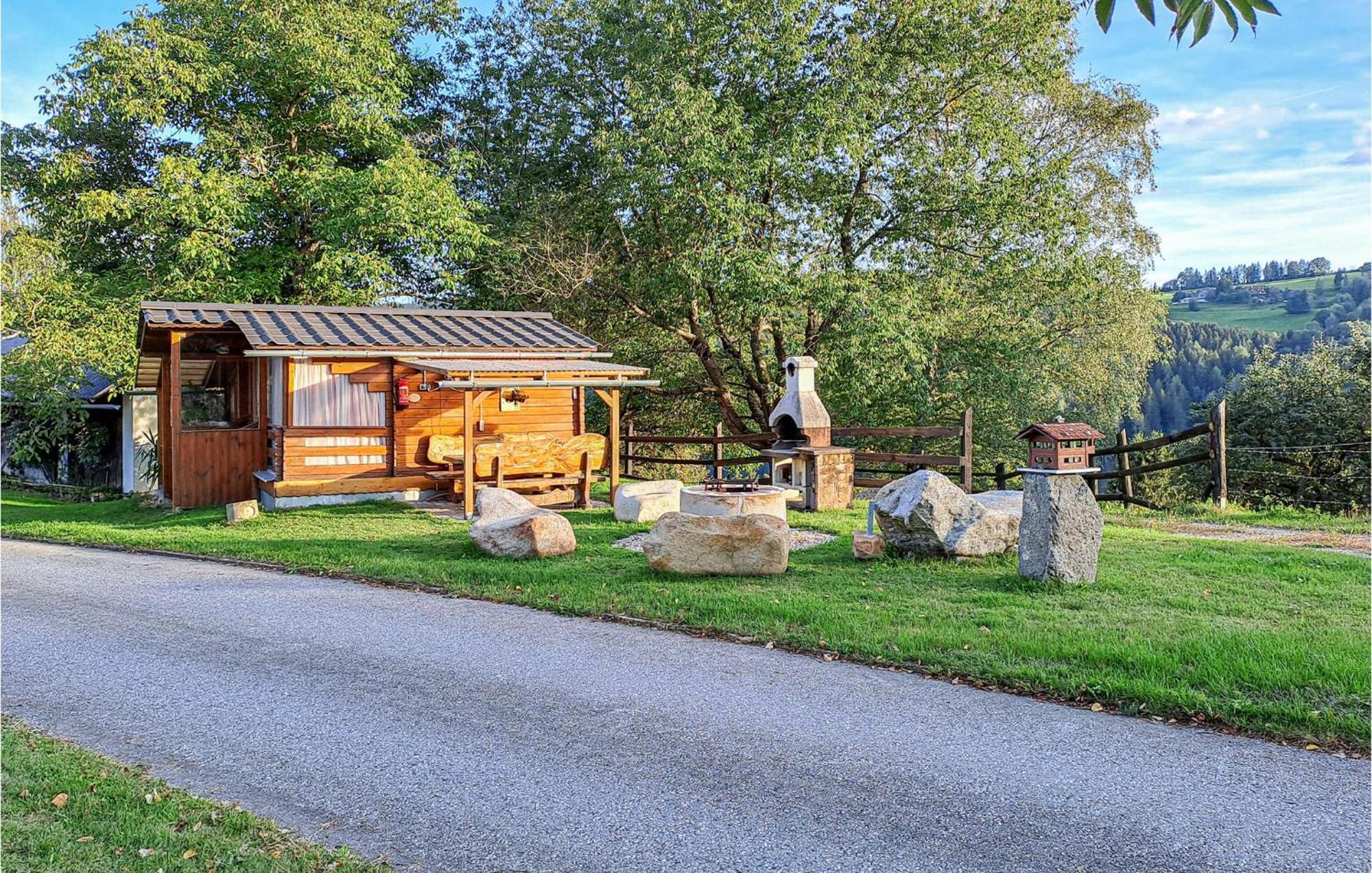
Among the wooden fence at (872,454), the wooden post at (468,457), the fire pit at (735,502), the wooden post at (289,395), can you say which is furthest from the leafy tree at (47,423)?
the fire pit at (735,502)

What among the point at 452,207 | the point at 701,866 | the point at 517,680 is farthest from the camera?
the point at 452,207

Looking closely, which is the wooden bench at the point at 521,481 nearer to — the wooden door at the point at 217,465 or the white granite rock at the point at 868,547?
the wooden door at the point at 217,465

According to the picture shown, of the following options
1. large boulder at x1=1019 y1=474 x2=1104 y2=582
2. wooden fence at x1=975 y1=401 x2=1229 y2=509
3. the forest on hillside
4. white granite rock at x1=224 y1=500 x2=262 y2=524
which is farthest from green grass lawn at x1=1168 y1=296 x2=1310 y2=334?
white granite rock at x1=224 y1=500 x2=262 y2=524

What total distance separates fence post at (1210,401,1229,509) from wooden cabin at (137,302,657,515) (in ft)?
29.5

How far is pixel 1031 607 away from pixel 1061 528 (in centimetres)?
102

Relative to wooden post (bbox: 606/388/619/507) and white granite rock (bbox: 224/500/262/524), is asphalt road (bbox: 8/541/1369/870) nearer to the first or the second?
white granite rock (bbox: 224/500/262/524)

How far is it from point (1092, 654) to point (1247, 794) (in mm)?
1831

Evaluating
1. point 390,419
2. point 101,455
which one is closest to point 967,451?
point 390,419

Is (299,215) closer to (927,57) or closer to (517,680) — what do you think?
(927,57)

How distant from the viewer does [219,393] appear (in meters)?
16.3

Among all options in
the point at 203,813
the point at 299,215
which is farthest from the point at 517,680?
the point at 299,215

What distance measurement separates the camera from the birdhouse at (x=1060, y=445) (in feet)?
25.8

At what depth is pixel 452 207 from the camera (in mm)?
20312

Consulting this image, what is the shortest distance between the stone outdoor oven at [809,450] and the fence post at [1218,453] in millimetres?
5642
